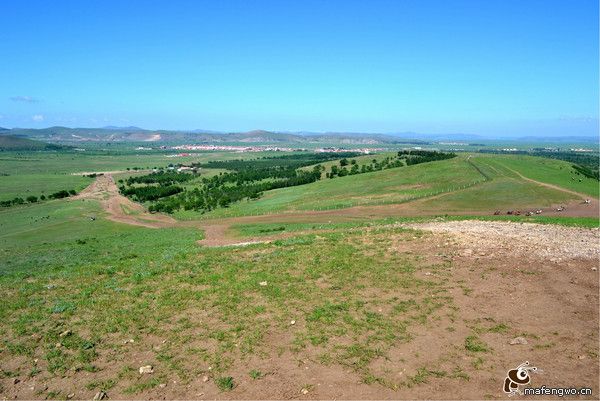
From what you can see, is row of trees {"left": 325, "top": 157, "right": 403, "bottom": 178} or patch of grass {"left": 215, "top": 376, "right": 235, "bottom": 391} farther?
row of trees {"left": 325, "top": 157, "right": 403, "bottom": 178}

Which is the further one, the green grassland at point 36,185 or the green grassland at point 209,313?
the green grassland at point 36,185

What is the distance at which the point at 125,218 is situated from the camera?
226ft

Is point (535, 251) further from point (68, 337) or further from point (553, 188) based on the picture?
point (553, 188)

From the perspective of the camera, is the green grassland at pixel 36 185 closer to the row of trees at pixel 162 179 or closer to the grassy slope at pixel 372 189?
the row of trees at pixel 162 179

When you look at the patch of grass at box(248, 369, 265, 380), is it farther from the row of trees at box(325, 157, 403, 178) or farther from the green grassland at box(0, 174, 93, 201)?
the green grassland at box(0, 174, 93, 201)

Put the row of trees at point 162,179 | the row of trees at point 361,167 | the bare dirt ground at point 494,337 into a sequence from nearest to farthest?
the bare dirt ground at point 494,337 → the row of trees at point 361,167 → the row of trees at point 162,179

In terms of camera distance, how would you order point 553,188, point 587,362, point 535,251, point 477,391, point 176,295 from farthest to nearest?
point 553,188, point 535,251, point 176,295, point 587,362, point 477,391

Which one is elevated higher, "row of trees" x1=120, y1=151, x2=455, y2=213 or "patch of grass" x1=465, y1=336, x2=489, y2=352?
"patch of grass" x1=465, y1=336, x2=489, y2=352

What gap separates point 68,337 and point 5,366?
71.6 inches

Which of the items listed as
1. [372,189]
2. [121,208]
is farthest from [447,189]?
[121,208]

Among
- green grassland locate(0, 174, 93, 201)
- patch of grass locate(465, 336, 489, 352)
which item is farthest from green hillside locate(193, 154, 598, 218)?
green grassland locate(0, 174, 93, 201)

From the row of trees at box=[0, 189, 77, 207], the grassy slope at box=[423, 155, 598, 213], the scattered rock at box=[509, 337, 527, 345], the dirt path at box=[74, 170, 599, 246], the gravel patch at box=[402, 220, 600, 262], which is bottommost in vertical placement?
the row of trees at box=[0, 189, 77, 207]

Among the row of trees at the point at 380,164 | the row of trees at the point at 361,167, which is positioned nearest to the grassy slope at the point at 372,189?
the row of trees at the point at 380,164

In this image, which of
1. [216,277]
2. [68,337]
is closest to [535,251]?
[216,277]
